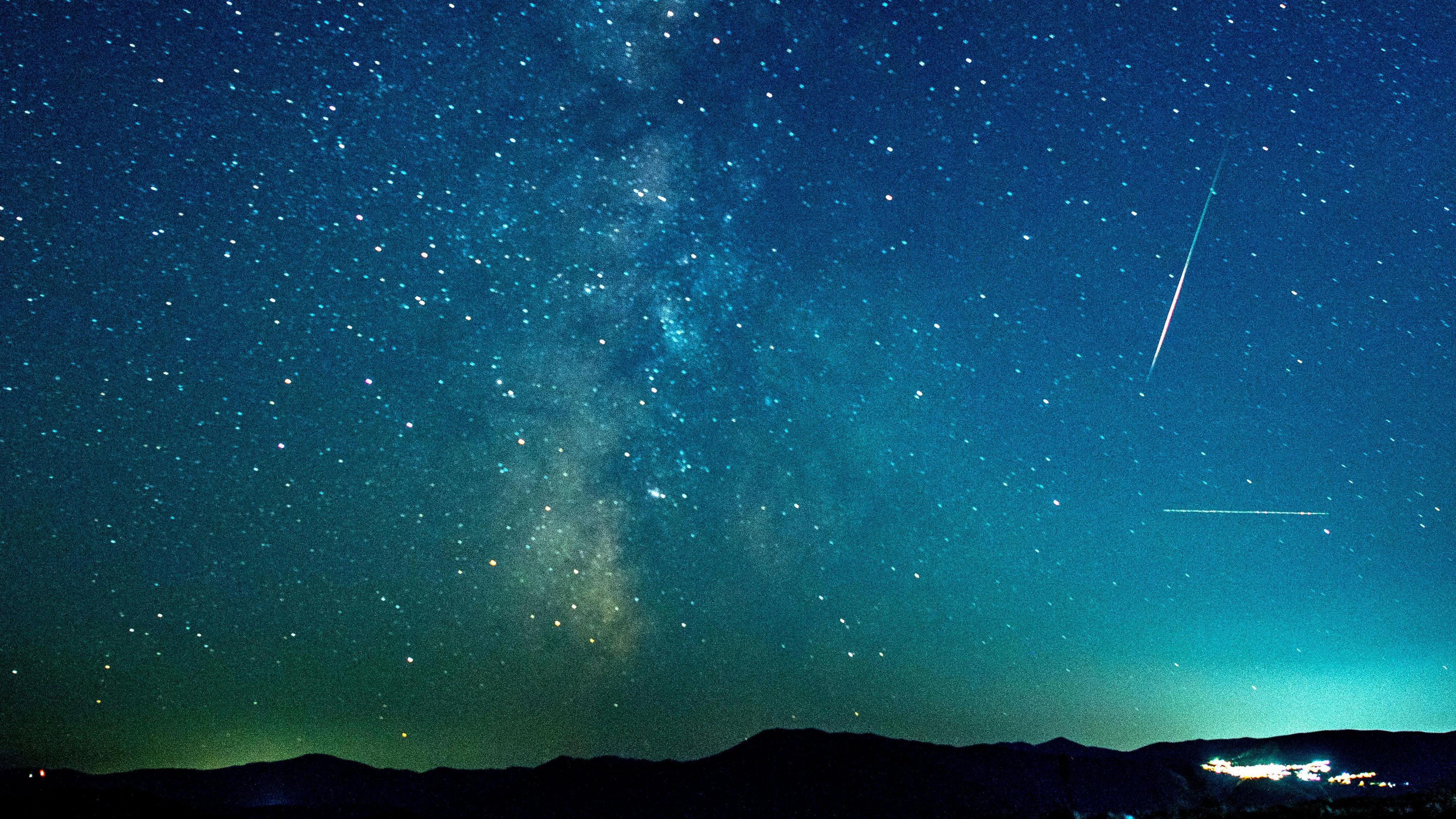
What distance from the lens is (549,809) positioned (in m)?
107

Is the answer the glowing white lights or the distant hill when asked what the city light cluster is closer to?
the glowing white lights

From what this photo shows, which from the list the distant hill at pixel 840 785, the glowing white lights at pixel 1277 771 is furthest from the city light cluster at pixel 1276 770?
the distant hill at pixel 840 785

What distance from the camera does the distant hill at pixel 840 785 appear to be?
92.8 meters

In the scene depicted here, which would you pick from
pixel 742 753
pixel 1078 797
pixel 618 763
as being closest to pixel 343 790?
pixel 618 763

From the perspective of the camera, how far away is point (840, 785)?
10575 centimetres

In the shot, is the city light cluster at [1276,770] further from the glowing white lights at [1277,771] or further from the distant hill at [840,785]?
the distant hill at [840,785]

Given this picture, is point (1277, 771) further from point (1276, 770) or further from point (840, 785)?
point (840, 785)

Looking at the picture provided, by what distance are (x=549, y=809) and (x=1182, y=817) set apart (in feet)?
339

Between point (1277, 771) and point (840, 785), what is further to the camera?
point (840, 785)

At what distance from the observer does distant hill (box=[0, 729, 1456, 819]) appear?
9281 centimetres

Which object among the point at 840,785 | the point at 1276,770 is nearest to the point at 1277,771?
the point at 1276,770

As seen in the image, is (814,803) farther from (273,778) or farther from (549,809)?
(273,778)

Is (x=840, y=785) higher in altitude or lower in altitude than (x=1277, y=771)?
lower

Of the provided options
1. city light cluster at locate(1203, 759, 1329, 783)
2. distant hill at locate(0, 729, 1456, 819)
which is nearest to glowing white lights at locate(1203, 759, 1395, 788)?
city light cluster at locate(1203, 759, 1329, 783)
